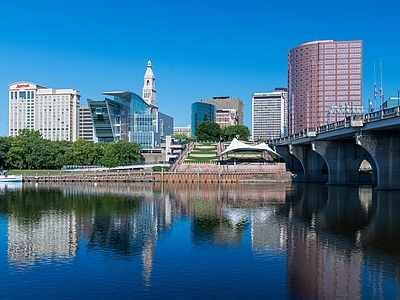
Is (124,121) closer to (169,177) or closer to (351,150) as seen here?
(169,177)

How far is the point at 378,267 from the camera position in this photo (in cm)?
2862

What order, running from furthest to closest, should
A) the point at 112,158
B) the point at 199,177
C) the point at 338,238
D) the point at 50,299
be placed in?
the point at 112,158 → the point at 199,177 → the point at 338,238 → the point at 50,299

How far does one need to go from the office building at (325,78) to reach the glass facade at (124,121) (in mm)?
63152

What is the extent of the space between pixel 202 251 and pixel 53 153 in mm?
103042

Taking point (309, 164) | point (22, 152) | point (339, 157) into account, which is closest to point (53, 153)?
point (22, 152)

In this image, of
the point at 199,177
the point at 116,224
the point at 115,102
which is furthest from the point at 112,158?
the point at 116,224

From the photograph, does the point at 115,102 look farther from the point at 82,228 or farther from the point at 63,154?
the point at 82,228

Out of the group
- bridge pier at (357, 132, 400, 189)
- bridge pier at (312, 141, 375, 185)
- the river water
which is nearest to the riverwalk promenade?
bridge pier at (312, 141, 375, 185)

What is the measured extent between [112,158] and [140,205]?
67.2m

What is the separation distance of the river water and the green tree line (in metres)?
68.7

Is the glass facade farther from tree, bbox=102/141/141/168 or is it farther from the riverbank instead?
the riverbank

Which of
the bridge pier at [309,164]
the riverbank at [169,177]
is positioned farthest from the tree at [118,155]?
the bridge pier at [309,164]

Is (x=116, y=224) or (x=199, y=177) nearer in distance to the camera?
(x=116, y=224)

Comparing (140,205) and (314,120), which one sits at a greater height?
(314,120)
